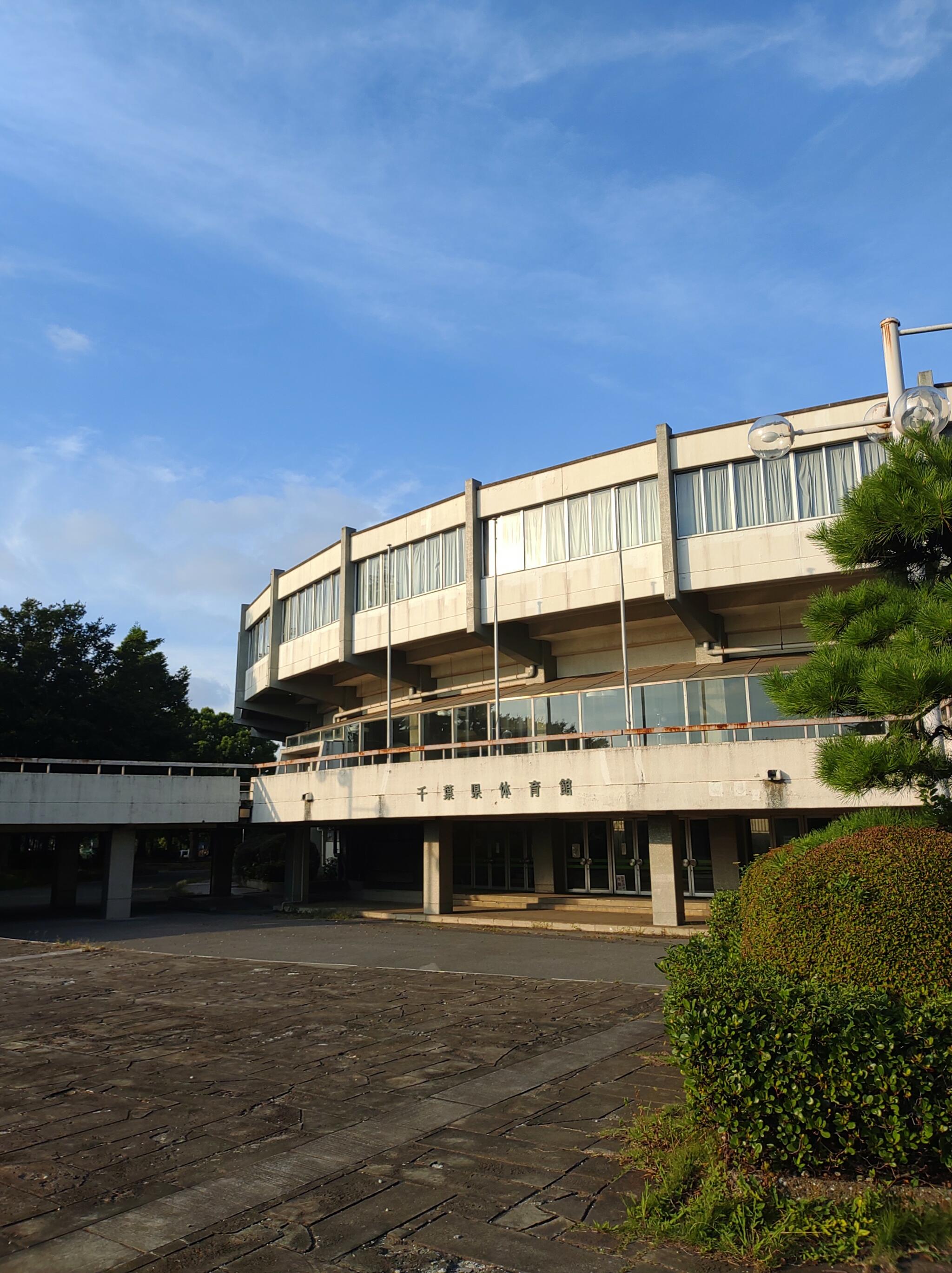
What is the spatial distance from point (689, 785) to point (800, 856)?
1264 cm

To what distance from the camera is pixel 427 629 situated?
1192 inches

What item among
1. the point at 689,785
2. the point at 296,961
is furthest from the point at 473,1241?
the point at 689,785

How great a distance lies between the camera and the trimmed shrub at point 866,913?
583cm

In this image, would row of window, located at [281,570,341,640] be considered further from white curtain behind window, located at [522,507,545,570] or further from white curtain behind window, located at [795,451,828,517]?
white curtain behind window, located at [795,451,828,517]

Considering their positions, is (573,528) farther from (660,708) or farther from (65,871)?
(65,871)

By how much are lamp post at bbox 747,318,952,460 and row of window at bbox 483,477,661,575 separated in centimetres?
1540

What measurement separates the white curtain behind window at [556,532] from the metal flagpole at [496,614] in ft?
5.44

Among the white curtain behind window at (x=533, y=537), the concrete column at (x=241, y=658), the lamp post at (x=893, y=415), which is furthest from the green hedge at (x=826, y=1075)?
the concrete column at (x=241, y=658)

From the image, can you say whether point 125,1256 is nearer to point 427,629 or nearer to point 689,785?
point 689,785

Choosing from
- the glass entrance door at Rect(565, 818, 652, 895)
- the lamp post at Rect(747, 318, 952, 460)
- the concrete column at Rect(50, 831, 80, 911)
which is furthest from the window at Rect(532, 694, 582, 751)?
the concrete column at Rect(50, 831, 80, 911)

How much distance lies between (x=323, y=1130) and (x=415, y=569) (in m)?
25.7

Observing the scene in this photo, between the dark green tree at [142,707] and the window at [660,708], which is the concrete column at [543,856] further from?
the dark green tree at [142,707]

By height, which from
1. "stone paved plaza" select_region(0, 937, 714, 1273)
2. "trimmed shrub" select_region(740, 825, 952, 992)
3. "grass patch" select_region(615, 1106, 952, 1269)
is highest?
"trimmed shrub" select_region(740, 825, 952, 992)

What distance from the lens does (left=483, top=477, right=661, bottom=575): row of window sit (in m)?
25.9
